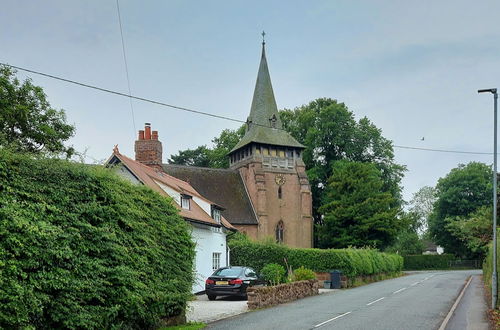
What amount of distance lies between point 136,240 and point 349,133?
53010 millimetres

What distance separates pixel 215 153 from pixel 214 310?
169 ft

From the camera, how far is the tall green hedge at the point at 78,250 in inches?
316

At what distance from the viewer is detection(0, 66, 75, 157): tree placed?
25016 mm

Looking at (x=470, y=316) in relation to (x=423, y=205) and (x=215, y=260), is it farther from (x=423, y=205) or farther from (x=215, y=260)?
(x=423, y=205)

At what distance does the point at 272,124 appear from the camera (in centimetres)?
5819

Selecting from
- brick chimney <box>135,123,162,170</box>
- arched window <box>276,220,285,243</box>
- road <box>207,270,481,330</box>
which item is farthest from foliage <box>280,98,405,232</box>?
road <box>207,270,481,330</box>

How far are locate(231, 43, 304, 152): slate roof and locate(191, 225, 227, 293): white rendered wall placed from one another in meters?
25.3

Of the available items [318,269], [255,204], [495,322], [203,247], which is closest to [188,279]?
[495,322]

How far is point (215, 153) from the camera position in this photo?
69.1 m

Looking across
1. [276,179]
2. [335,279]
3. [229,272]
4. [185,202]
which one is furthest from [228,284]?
[276,179]

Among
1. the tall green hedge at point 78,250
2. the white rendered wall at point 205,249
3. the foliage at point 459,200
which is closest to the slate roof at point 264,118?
the white rendered wall at point 205,249

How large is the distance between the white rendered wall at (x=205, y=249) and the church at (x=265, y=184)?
21680 millimetres

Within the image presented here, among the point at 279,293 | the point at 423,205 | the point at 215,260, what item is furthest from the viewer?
the point at 423,205

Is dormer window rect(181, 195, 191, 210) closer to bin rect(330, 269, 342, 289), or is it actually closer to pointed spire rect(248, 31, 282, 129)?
bin rect(330, 269, 342, 289)
